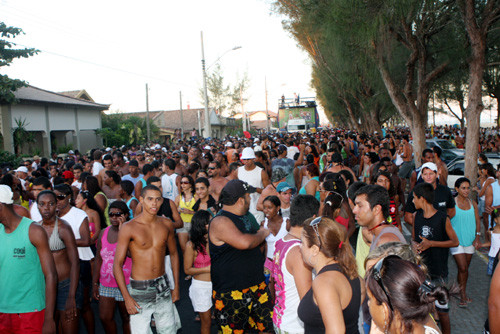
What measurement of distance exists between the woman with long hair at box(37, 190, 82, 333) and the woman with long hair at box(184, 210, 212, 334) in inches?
47.0

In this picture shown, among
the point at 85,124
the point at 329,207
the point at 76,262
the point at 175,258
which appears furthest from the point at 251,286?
the point at 85,124

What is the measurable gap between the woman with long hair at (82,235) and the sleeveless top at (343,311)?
330 centimetres

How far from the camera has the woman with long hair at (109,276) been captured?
4.76 m

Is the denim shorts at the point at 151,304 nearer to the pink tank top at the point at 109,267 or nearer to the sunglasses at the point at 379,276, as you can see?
the pink tank top at the point at 109,267

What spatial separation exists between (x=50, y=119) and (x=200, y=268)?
2380 centimetres

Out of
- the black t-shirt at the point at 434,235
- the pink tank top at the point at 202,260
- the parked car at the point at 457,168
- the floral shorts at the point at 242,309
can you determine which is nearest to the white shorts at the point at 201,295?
the pink tank top at the point at 202,260

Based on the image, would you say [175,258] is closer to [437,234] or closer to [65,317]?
[65,317]

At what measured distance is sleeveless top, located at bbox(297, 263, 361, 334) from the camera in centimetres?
273

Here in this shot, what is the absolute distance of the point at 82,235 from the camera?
5.22 metres

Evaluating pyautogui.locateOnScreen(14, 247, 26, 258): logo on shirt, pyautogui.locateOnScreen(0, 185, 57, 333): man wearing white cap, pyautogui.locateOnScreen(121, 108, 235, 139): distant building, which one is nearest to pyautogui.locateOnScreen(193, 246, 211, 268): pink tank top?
pyautogui.locateOnScreen(0, 185, 57, 333): man wearing white cap

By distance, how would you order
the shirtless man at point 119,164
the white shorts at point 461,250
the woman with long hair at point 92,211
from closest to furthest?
the white shorts at point 461,250, the woman with long hair at point 92,211, the shirtless man at point 119,164

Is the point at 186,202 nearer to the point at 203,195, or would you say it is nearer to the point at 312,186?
the point at 203,195

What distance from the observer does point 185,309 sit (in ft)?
20.7

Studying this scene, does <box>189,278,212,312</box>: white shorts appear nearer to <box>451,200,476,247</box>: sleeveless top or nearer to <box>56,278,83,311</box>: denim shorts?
<box>56,278,83,311</box>: denim shorts
